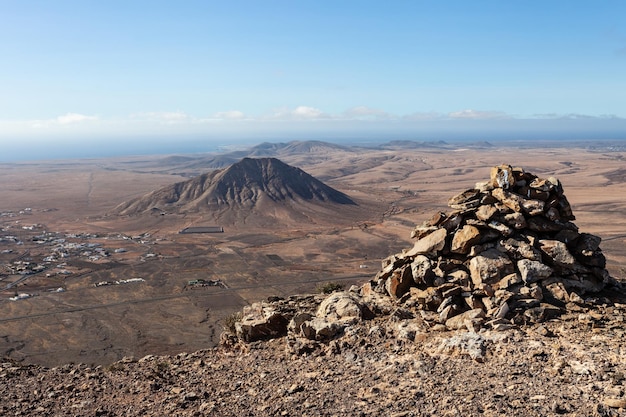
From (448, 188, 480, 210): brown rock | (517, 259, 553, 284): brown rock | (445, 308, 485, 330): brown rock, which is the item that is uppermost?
(448, 188, 480, 210): brown rock

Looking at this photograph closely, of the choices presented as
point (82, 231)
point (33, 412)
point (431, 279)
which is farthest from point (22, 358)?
point (82, 231)

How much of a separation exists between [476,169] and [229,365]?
177 meters

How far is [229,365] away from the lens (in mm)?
14000

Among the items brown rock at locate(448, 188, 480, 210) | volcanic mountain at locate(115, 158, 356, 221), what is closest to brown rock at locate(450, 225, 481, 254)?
brown rock at locate(448, 188, 480, 210)

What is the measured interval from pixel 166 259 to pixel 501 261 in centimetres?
5304

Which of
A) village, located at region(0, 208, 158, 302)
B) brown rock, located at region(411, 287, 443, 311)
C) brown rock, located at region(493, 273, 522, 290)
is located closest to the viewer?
brown rock, located at region(493, 273, 522, 290)

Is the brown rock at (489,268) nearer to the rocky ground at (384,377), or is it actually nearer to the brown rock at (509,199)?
the brown rock at (509,199)

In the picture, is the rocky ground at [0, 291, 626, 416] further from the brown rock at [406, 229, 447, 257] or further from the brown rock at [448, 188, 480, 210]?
the brown rock at [448, 188, 480, 210]

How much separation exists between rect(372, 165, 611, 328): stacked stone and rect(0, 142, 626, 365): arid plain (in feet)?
67.4

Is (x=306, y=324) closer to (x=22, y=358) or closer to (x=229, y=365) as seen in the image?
(x=229, y=365)

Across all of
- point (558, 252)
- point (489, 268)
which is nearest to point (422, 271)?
point (489, 268)

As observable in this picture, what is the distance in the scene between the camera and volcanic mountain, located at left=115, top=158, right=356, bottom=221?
9738 cm

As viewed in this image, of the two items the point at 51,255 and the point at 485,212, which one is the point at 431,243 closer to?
the point at 485,212

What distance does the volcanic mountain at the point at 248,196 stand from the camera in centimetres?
9738
